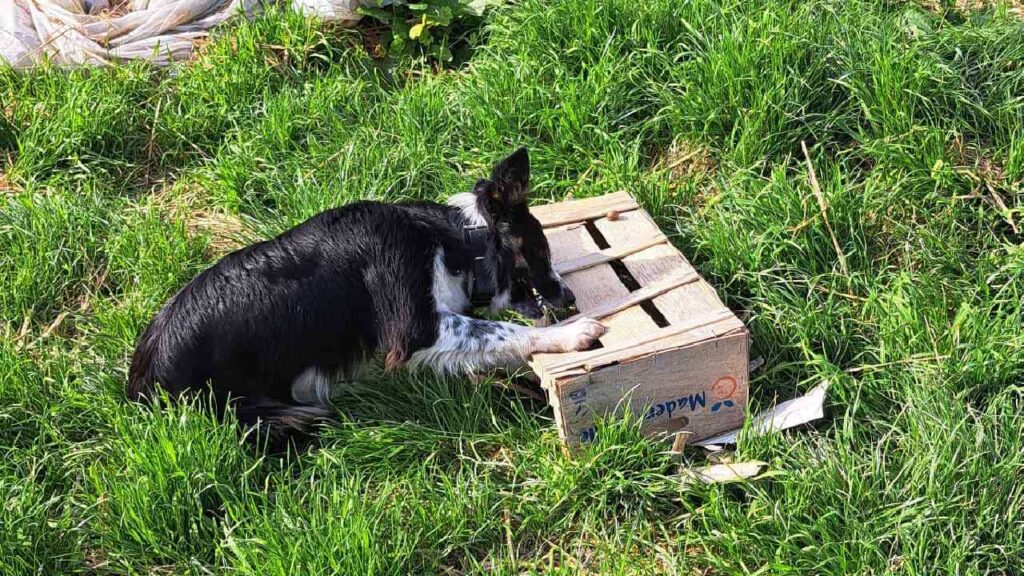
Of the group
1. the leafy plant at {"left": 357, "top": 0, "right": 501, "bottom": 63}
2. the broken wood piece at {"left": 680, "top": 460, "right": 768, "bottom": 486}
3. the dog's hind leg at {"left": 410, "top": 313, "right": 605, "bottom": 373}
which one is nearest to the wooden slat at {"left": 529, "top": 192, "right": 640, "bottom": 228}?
the dog's hind leg at {"left": 410, "top": 313, "right": 605, "bottom": 373}

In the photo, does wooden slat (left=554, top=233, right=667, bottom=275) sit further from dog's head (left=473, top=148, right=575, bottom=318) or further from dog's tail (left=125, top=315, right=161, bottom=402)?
dog's tail (left=125, top=315, right=161, bottom=402)

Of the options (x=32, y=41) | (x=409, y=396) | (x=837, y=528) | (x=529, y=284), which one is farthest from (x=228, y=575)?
(x=32, y=41)

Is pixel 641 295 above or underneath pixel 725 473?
above

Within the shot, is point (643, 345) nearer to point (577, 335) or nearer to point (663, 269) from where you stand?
Answer: point (577, 335)

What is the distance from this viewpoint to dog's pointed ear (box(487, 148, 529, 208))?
3570mm

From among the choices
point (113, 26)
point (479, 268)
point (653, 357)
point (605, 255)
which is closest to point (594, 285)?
point (605, 255)

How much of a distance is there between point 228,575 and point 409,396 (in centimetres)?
87

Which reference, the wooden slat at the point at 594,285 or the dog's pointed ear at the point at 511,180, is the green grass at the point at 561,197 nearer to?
the wooden slat at the point at 594,285

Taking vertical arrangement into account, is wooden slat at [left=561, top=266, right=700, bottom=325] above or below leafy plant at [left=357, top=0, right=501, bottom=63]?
below

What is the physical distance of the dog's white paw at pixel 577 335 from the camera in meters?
3.38

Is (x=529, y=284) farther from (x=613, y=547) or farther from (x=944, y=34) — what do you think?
(x=944, y=34)

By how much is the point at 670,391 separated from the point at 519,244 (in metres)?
0.77

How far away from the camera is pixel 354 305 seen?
11.6 feet

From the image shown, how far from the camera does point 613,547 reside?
3.18m
